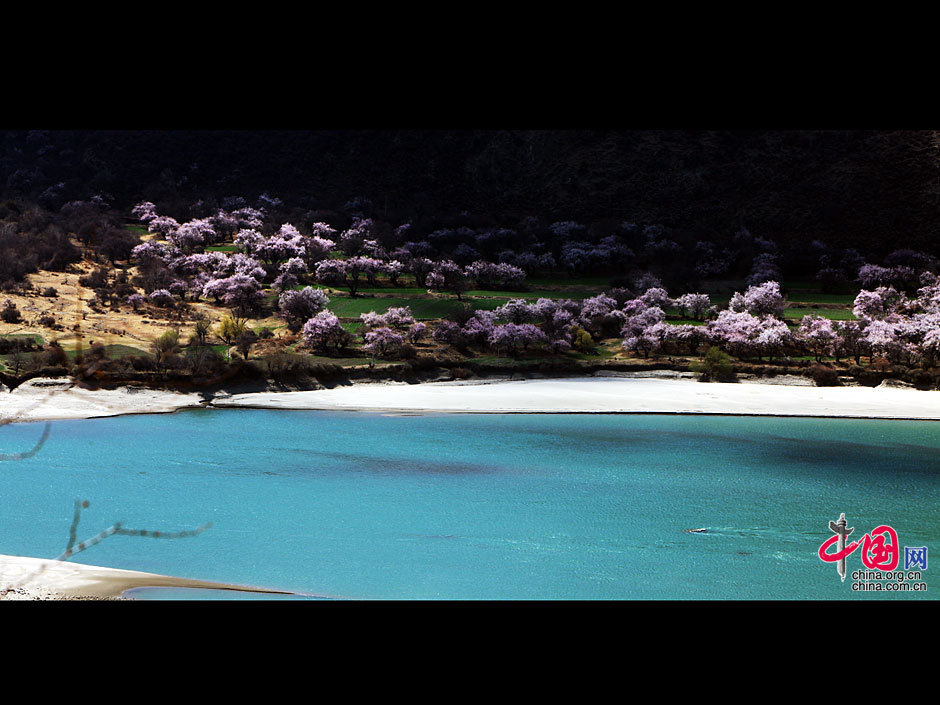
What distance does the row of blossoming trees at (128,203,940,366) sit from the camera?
46.1ft

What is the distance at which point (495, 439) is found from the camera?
9812 mm

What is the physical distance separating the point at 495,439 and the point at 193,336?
25.0 ft

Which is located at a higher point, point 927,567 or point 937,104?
point 937,104

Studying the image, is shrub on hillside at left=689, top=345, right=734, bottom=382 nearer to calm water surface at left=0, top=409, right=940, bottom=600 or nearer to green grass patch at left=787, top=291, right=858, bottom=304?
calm water surface at left=0, top=409, right=940, bottom=600

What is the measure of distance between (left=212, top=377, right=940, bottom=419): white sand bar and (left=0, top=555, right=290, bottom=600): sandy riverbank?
6.68m

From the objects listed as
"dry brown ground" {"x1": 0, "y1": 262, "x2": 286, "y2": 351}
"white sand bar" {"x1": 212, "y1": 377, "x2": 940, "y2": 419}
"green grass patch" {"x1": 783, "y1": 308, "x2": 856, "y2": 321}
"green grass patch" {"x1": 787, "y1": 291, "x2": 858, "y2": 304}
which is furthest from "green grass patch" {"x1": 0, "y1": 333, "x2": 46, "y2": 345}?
"green grass patch" {"x1": 787, "y1": 291, "x2": 858, "y2": 304}

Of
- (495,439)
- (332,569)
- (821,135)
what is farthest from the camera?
(821,135)

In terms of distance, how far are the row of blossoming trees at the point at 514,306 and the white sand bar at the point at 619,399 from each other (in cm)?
125

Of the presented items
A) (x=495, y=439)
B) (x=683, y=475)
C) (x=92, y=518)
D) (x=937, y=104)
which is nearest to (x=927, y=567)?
(x=683, y=475)

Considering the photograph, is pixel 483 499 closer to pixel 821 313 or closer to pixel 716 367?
pixel 716 367

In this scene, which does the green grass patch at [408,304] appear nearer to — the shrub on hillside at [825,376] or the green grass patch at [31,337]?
the green grass patch at [31,337]

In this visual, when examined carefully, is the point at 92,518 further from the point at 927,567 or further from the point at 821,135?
the point at 821,135

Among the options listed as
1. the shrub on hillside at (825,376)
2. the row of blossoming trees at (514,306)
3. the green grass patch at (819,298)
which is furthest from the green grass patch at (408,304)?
the green grass patch at (819,298)

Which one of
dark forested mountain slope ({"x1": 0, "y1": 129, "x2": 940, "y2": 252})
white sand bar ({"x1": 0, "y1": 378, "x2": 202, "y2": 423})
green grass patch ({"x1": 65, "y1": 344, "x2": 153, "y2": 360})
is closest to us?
white sand bar ({"x1": 0, "y1": 378, "x2": 202, "y2": 423})
